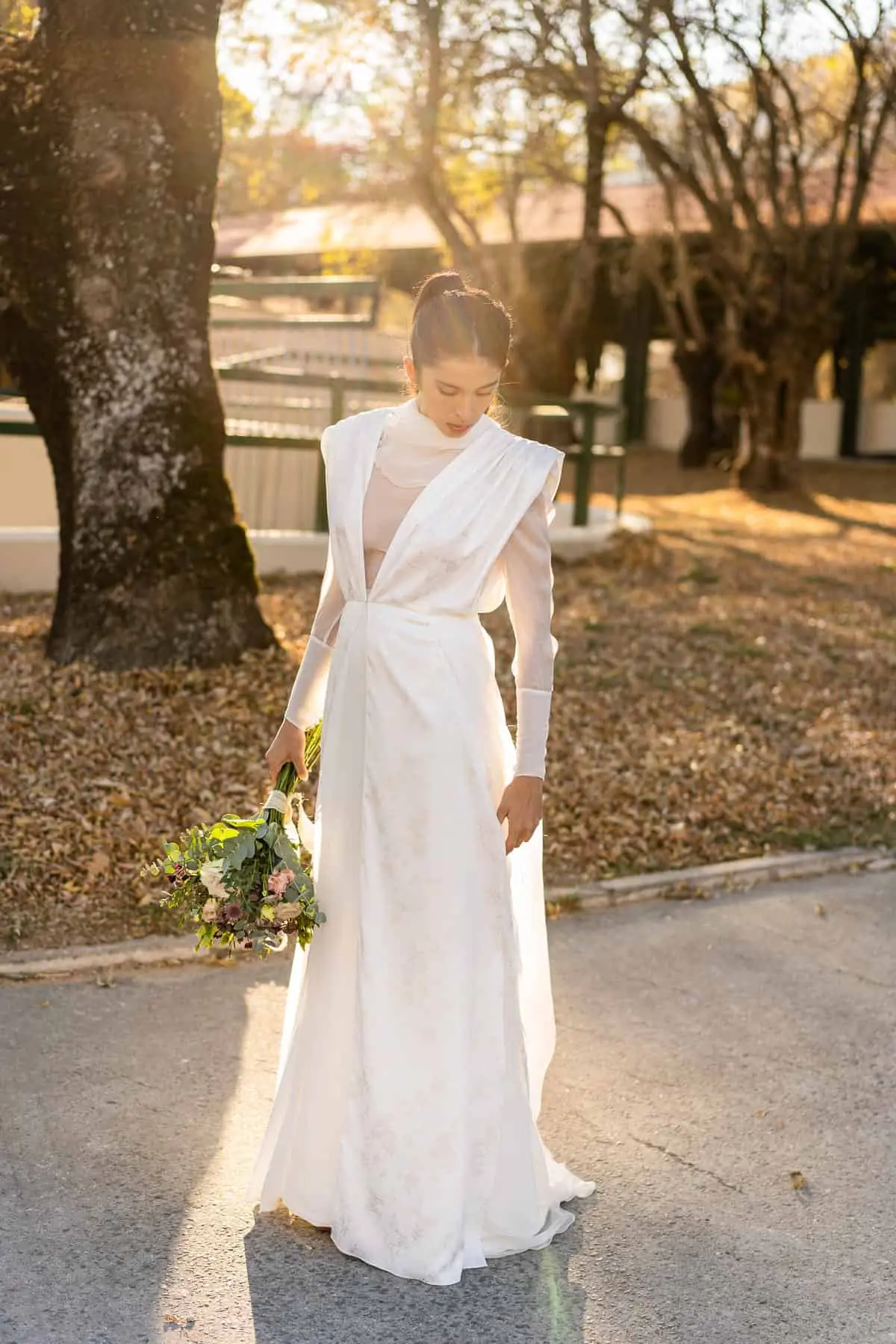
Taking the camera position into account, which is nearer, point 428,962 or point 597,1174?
point 428,962

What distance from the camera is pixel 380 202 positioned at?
2166 centimetres

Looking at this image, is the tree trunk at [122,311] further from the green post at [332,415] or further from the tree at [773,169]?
the tree at [773,169]

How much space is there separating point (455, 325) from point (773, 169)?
53.1ft

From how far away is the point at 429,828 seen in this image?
11.2ft

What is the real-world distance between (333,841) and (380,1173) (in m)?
0.72

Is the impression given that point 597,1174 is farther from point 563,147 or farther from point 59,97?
point 563,147

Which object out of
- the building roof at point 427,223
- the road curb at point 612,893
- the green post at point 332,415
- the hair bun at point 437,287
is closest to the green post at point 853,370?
the building roof at point 427,223

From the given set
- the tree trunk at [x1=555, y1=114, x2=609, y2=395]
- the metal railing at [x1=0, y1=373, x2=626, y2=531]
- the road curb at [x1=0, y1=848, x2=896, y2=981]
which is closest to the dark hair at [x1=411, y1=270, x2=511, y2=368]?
the road curb at [x1=0, y1=848, x2=896, y2=981]

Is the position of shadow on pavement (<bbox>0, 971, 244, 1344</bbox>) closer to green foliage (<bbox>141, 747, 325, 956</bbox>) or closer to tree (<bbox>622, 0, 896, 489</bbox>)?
green foliage (<bbox>141, 747, 325, 956</bbox>)

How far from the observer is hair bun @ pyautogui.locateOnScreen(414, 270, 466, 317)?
132 inches

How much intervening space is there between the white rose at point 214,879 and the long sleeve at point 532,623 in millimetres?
682

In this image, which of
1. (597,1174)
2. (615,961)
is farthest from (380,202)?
(597,1174)

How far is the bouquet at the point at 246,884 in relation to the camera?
3387 millimetres

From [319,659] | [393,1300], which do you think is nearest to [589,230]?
[319,659]
